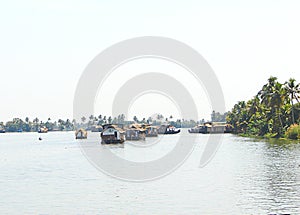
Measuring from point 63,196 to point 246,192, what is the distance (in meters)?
15.3

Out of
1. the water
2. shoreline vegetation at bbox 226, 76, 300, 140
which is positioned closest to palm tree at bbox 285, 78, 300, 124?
shoreline vegetation at bbox 226, 76, 300, 140

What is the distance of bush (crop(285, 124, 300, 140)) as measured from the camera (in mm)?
112575

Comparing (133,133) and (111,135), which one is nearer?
(111,135)

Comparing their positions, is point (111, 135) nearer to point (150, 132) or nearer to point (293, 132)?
point (293, 132)

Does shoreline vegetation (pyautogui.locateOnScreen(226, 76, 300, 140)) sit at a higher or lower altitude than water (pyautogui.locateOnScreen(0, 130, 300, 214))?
higher

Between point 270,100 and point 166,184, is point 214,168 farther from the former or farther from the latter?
point 270,100

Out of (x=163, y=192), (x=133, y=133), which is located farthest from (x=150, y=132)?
(x=163, y=192)

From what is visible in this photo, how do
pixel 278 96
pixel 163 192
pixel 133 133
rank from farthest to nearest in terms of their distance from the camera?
pixel 133 133, pixel 278 96, pixel 163 192

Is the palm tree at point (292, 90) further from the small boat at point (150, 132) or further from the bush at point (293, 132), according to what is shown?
the small boat at point (150, 132)

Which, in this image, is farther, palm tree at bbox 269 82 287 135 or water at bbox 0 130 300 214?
palm tree at bbox 269 82 287 135

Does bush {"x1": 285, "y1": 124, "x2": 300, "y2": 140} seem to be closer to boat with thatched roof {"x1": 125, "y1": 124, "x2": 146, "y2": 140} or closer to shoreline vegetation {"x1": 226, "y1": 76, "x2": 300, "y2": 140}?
shoreline vegetation {"x1": 226, "y1": 76, "x2": 300, "y2": 140}

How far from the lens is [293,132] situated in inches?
4493

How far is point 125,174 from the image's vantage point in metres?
55.5

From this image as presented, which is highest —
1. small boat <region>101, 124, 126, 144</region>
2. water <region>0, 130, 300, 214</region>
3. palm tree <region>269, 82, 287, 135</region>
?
palm tree <region>269, 82, 287, 135</region>
